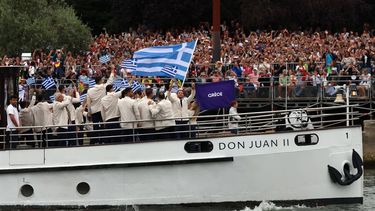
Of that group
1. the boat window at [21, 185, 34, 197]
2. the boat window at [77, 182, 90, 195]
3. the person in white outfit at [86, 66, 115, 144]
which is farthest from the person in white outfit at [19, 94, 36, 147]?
the boat window at [77, 182, 90, 195]

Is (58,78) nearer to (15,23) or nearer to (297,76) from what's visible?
(297,76)

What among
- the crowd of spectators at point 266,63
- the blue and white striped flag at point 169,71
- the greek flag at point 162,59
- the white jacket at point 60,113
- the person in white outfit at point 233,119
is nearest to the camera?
the person in white outfit at point 233,119

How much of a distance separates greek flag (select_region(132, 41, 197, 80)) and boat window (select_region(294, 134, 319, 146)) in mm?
3106

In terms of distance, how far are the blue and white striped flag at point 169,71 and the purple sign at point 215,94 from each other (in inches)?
35.0

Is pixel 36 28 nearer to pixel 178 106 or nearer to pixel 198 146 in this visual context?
pixel 178 106

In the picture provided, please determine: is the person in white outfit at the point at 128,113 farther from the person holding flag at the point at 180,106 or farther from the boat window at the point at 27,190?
the boat window at the point at 27,190

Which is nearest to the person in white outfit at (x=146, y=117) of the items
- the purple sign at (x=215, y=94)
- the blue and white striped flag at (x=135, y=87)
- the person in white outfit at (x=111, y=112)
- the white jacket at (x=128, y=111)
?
the white jacket at (x=128, y=111)

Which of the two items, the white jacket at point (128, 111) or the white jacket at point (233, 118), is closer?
the white jacket at point (233, 118)

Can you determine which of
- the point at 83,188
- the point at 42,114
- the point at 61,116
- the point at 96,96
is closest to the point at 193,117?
the point at 96,96

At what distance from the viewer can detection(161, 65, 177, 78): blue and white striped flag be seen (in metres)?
28.5

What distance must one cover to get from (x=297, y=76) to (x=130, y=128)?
40.4 ft

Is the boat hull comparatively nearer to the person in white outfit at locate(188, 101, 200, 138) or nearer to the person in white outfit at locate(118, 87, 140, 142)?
the person in white outfit at locate(188, 101, 200, 138)

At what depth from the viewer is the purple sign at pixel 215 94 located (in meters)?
27.8

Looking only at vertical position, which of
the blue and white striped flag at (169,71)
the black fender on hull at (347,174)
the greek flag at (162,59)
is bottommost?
the black fender on hull at (347,174)
